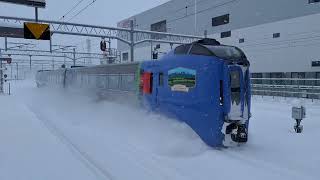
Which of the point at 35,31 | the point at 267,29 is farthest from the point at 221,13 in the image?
the point at 35,31

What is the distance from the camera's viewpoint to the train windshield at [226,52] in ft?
27.1

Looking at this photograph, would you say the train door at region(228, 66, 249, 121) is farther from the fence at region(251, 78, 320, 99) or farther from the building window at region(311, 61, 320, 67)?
the building window at region(311, 61, 320, 67)

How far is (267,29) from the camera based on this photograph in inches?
1110

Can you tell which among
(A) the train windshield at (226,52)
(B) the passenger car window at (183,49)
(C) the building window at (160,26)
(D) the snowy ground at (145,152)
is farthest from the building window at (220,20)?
(A) the train windshield at (226,52)

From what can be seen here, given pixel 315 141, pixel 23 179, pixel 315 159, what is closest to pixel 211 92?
pixel 315 159

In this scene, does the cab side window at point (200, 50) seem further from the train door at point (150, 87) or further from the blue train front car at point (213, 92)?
the train door at point (150, 87)

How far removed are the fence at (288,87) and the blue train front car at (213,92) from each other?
1366 centimetres

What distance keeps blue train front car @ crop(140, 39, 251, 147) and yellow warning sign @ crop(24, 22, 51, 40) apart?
377 centimetres

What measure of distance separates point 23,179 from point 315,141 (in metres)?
6.63

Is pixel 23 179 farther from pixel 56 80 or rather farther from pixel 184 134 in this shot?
pixel 56 80

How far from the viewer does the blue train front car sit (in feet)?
26.8

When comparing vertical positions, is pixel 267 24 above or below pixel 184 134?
above

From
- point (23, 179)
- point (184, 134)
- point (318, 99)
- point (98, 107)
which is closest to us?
point (23, 179)

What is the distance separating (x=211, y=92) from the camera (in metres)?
8.17
